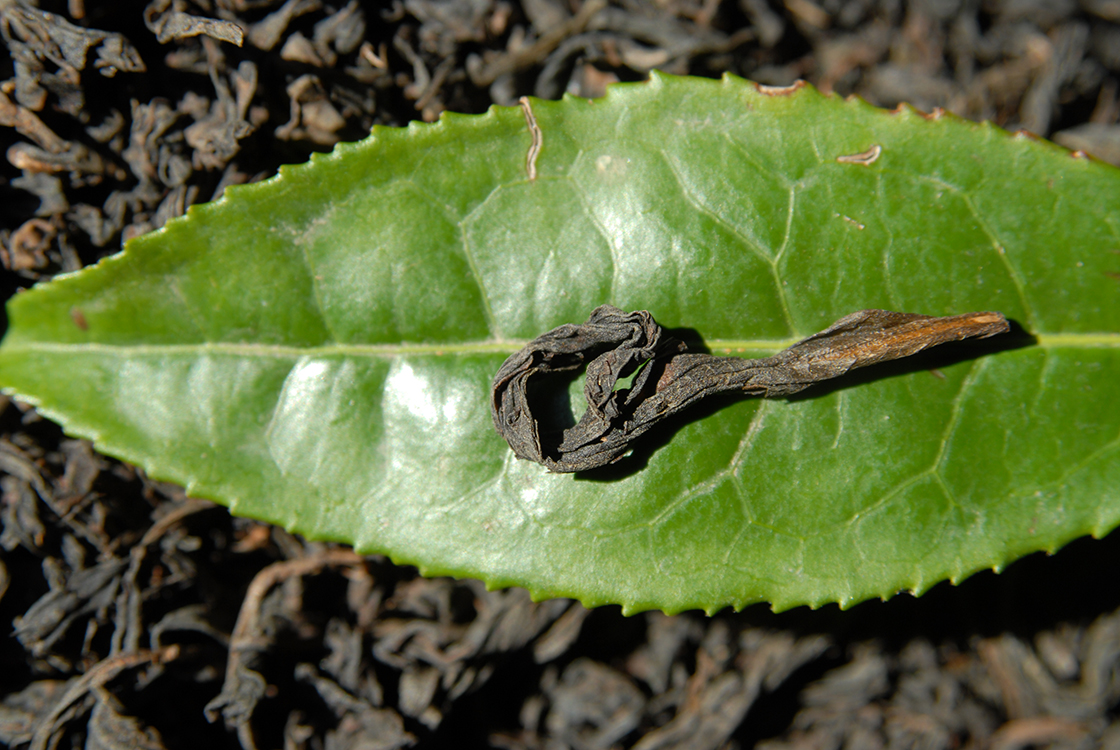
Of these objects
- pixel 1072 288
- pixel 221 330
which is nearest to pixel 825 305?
pixel 1072 288

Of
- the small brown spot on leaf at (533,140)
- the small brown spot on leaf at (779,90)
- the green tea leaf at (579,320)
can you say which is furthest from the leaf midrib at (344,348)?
the small brown spot on leaf at (779,90)

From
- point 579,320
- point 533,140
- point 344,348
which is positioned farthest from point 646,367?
point 344,348

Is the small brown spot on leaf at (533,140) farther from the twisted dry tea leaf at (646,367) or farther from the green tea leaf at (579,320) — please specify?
the twisted dry tea leaf at (646,367)

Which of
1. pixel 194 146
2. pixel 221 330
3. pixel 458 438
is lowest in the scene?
pixel 458 438

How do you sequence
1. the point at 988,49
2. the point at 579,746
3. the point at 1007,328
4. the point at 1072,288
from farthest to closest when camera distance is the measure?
1. the point at 988,49
2. the point at 579,746
3. the point at 1072,288
4. the point at 1007,328

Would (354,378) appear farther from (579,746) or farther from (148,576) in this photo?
(579,746)

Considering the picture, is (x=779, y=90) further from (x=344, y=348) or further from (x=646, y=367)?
(x=344, y=348)
